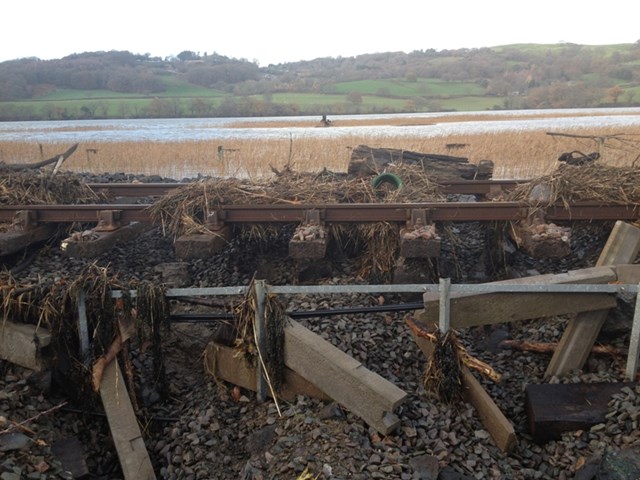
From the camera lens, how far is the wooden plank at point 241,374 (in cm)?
527

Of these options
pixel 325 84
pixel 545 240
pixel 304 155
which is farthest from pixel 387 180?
pixel 325 84

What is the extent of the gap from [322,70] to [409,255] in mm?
134507

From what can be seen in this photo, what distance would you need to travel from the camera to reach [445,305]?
198 inches

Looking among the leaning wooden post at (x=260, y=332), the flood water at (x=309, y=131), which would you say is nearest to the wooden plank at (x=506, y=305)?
the leaning wooden post at (x=260, y=332)

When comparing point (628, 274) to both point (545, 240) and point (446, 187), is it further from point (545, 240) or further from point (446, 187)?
point (446, 187)

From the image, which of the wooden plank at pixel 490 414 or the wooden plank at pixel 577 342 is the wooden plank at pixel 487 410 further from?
the wooden plank at pixel 577 342

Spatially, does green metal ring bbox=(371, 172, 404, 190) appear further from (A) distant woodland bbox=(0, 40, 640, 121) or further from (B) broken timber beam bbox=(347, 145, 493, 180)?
(A) distant woodland bbox=(0, 40, 640, 121)

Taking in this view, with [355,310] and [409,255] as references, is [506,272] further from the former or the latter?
[355,310]

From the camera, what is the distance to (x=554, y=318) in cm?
616

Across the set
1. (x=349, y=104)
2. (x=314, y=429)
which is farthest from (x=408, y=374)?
(x=349, y=104)

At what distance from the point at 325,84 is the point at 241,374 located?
102732 mm

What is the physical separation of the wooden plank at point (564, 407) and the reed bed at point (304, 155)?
11.3 metres

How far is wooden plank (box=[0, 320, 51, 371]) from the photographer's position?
531 cm

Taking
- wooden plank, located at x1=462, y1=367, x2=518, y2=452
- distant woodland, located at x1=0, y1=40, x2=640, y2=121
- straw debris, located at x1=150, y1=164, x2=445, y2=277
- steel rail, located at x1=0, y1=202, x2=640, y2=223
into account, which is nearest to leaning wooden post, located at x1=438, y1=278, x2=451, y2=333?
wooden plank, located at x1=462, y1=367, x2=518, y2=452
